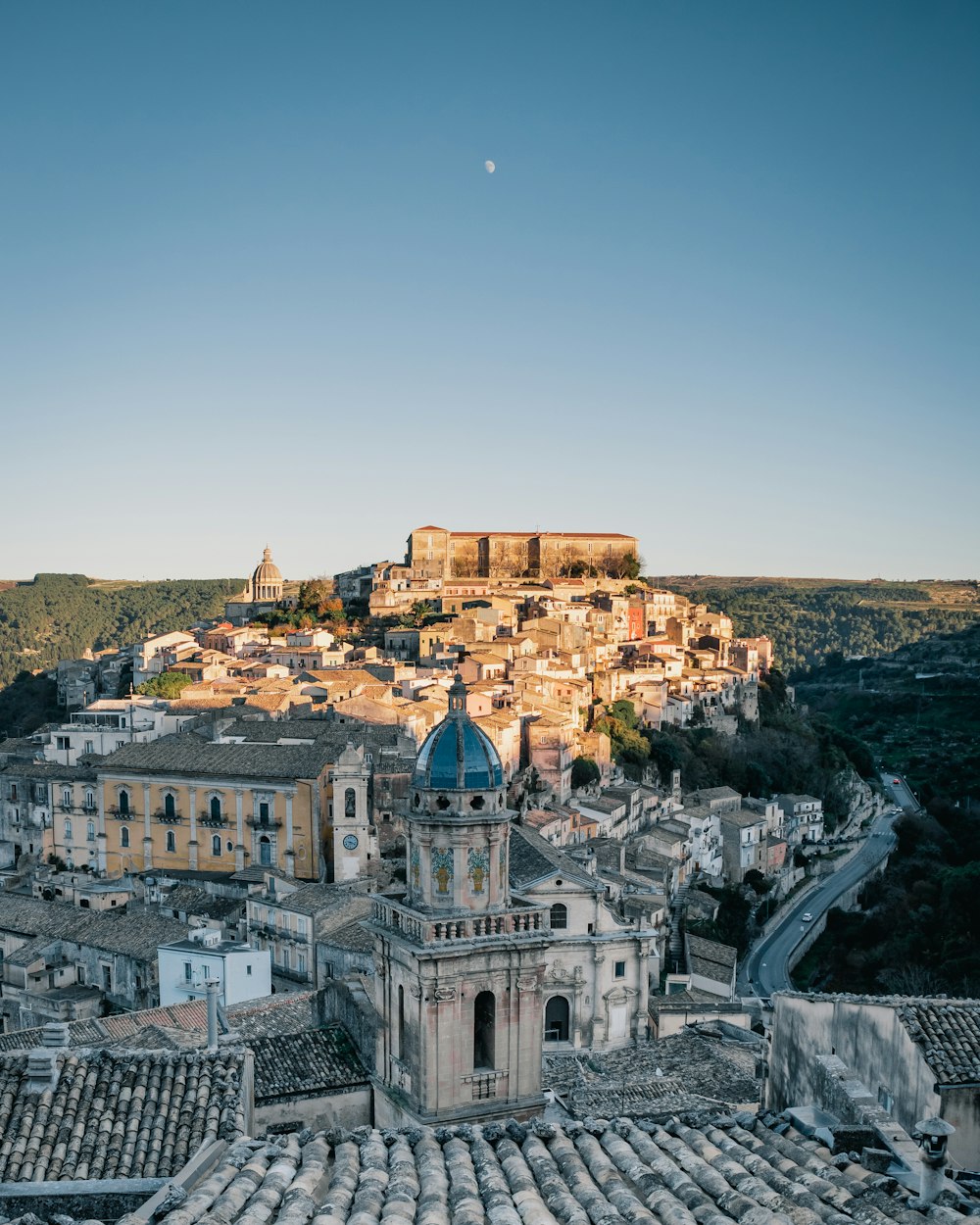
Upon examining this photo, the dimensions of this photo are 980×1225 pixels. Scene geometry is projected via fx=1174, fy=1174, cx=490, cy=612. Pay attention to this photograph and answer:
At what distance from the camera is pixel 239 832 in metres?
38.8

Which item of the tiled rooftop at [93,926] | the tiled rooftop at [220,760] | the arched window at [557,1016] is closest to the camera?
the arched window at [557,1016]

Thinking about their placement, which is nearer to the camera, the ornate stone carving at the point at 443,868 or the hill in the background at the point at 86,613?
the ornate stone carving at the point at 443,868

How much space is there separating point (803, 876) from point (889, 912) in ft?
30.9

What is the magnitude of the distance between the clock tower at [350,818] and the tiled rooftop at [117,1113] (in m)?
25.1

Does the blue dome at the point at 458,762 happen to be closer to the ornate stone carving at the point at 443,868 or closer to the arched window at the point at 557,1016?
the ornate stone carving at the point at 443,868

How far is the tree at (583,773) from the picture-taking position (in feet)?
167

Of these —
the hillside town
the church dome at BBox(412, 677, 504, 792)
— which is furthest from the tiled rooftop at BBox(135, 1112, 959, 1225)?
the church dome at BBox(412, 677, 504, 792)

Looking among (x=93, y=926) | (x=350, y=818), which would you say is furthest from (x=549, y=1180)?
(x=350, y=818)

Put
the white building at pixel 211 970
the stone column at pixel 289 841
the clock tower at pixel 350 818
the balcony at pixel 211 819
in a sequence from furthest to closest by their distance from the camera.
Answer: the balcony at pixel 211 819, the stone column at pixel 289 841, the clock tower at pixel 350 818, the white building at pixel 211 970

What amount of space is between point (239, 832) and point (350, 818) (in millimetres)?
4806

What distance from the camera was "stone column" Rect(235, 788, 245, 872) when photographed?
3866 centimetres

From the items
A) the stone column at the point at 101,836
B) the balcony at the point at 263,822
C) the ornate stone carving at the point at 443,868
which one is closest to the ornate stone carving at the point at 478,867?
the ornate stone carving at the point at 443,868

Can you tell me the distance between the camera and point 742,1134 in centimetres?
771

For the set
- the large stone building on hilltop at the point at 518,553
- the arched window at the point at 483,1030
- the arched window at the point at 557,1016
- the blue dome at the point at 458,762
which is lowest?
the arched window at the point at 557,1016
